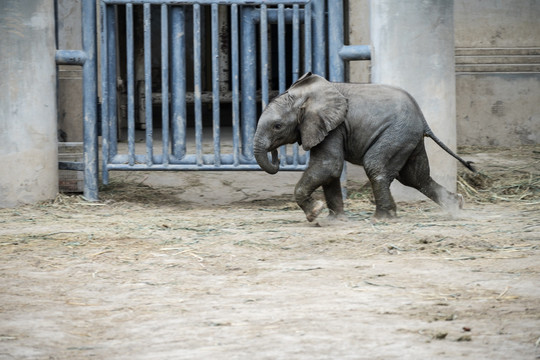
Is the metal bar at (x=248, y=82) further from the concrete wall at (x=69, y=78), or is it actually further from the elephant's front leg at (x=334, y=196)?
the concrete wall at (x=69, y=78)

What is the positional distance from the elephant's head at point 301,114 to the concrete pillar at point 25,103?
2.48m

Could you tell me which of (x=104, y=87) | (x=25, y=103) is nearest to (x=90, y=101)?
(x=104, y=87)

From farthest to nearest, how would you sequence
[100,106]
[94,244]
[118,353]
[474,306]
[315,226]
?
1. [100,106]
2. [315,226]
3. [94,244]
4. [474,306]
5. [118,353]

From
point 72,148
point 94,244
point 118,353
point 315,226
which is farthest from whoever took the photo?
point 72,148

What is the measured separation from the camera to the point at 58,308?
446 centimetres

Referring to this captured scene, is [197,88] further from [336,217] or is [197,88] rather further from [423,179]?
[423,179]

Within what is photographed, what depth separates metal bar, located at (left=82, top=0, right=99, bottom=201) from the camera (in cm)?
869

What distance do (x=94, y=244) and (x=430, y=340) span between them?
3.21 m

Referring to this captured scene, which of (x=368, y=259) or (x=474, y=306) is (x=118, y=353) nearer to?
(x=474, y=306)

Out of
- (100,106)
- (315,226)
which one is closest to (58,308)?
(315,226)

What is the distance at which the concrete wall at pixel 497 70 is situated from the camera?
12219mm

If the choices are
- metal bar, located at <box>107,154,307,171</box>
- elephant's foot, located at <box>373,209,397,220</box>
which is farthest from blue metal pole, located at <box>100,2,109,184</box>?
elephant's foot, located at <box>373,209,397,220</box>

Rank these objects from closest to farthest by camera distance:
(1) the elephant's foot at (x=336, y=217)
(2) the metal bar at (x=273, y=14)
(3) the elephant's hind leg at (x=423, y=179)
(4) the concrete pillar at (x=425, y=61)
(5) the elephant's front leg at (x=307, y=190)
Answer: (5) the elephant's front leg at (x=307, y=190), (1) the elephant's foot at (x=336, y=217), (3) the elephant's hind leg at (x=423, y=179), (4) the concrete pillar at (x=425, y=61), (2) the metal bar at (x=273, y=14)

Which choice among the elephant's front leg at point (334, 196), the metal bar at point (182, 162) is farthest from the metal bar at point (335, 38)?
the elephant's front leg at point (334, 196)
